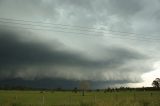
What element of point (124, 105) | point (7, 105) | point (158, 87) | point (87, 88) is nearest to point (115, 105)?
point (124, 105)

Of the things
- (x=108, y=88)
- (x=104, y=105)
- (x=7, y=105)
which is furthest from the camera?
(x=108, y=88)

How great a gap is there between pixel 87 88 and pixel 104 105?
10553 centimetres

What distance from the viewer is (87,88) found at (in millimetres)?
124688

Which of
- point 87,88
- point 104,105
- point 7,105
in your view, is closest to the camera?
point 104,105

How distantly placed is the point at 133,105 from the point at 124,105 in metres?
0.73

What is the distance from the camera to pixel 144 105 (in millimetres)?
22844

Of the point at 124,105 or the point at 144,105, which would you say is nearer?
the point at 124,105

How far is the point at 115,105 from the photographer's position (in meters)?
20.4

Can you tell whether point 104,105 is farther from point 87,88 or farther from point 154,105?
point 87,88

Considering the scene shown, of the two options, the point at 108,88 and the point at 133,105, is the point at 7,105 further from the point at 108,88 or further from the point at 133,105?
the point at 108,88

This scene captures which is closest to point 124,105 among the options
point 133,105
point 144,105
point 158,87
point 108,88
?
point 133,105

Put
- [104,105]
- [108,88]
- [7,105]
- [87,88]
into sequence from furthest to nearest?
[108,88] < [87,88] < [7,105] < [104,105]

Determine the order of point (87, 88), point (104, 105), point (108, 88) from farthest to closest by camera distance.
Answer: point (108, 88) < point (87, 88) < point (104, 105)

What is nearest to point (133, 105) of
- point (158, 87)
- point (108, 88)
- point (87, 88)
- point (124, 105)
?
point (124, 105)
